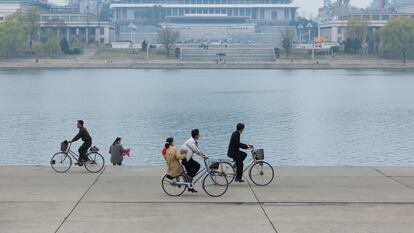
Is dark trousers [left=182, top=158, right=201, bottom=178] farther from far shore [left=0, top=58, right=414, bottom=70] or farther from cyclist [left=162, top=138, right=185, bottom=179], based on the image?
far shore [left=0, top=58, right=414, bottom=70]

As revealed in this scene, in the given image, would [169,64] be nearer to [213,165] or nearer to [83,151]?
[83,151]

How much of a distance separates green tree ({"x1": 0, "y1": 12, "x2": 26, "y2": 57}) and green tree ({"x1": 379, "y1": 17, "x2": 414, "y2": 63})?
80761mm

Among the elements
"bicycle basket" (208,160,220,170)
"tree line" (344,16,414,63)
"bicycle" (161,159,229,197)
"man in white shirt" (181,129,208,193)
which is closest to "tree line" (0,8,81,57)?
"tree line" (344,16,414,63)

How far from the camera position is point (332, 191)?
24.2 meters

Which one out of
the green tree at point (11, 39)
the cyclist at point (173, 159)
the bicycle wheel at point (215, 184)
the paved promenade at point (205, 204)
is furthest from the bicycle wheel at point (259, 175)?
the green tree at point (11, 39)

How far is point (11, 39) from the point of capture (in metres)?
187

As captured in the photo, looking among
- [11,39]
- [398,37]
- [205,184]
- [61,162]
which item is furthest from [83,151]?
[398,37]

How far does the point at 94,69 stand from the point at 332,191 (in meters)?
167

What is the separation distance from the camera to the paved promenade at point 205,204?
19141 mm

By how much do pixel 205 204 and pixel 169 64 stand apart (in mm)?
169526

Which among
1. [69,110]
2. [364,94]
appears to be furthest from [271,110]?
[364,94]

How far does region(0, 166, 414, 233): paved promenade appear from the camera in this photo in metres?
19.1

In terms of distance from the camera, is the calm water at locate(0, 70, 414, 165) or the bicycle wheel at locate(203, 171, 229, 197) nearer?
the bicycle wheel at locate(203, 171, 229, 197)

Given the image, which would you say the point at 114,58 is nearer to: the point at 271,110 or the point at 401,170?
the point at 271,110
